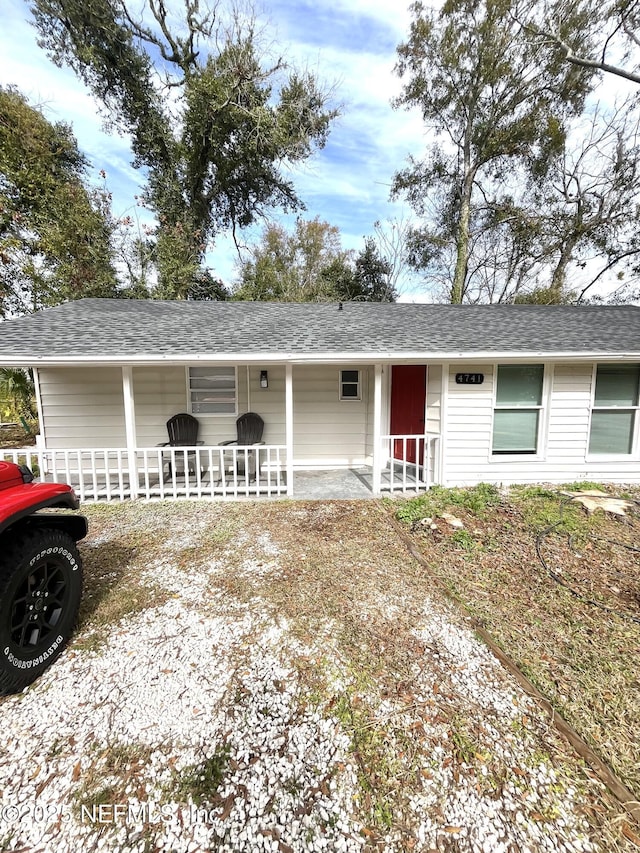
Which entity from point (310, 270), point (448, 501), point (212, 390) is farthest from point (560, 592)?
point (310, 270)

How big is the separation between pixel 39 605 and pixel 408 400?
19.4ft

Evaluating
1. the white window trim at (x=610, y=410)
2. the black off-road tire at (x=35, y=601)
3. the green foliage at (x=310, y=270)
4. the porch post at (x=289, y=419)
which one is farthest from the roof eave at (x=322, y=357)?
the green foliage at (x=310, y=270)

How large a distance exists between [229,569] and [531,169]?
815 inches

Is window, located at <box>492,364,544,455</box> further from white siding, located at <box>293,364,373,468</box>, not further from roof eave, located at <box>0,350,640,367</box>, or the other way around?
white siding, located at <box>293,364,373,468</box>

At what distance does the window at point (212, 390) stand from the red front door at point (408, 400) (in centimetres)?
308

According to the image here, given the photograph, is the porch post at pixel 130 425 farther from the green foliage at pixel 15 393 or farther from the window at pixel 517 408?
the green foliage at pixel 15 393

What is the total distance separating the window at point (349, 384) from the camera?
274 inches

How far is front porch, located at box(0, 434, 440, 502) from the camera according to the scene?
5.33 metres

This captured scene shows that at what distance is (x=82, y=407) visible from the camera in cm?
657

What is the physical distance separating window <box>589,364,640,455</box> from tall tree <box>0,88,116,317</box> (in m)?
14.6

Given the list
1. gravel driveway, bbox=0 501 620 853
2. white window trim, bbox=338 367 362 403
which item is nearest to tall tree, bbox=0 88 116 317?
white window trim, bbox=338 367 362 403

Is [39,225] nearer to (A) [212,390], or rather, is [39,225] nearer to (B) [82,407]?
(B) [82,407]

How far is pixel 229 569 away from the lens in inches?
136

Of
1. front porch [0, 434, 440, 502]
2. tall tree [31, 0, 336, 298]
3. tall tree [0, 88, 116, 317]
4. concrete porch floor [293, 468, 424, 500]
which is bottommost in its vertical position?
concrete porch floor [293, 468, 424, 500]
